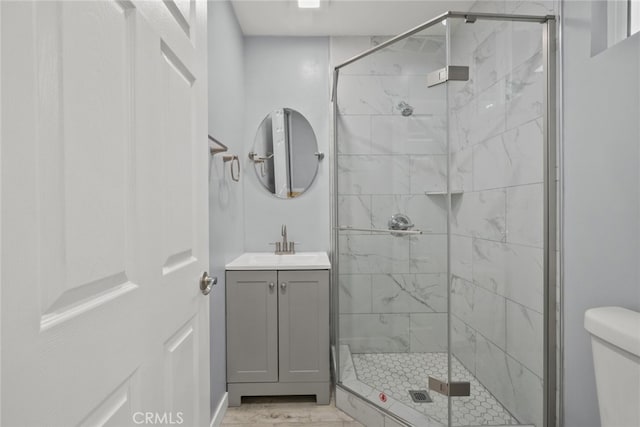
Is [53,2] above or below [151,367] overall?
above

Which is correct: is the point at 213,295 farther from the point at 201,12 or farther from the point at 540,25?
the point at 540,25

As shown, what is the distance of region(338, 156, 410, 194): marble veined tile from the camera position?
1901 mm

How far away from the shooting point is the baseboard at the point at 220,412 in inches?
72.0

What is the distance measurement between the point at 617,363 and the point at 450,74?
1.29 meters

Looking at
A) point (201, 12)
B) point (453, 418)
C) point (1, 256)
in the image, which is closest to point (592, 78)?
point (201, 12)

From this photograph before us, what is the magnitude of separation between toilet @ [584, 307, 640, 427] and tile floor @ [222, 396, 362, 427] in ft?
4.09

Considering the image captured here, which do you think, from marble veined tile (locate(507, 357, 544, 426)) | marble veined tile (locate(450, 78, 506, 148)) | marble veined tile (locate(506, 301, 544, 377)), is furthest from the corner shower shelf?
marble veined tile (locate(507, 357, 544, 426))

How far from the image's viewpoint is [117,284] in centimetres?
61

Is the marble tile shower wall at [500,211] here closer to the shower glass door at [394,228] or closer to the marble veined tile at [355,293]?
→ the shower glass door at [394,228]

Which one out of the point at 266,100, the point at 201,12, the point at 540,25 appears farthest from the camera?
the point at 266,100

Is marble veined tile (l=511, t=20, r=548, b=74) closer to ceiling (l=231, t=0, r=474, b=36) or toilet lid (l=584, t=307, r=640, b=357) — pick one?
ceiling (l=231, t=0, r=474, b=36)

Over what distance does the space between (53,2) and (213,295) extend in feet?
5.25

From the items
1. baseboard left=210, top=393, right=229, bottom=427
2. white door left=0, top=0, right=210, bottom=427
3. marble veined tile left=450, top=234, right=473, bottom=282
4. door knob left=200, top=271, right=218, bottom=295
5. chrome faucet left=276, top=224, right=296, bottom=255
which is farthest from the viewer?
chrome faucet left=276, top=224, right=296, bottom=255

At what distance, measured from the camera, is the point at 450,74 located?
64.6 inches
